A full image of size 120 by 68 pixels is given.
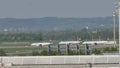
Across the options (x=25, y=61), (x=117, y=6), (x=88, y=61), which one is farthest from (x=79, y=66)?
(x=117, y=6)

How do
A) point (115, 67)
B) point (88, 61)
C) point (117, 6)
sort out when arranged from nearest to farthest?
point (117, 6) < point (115, 67) < point (88, 61)

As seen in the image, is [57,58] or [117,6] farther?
[57,58]

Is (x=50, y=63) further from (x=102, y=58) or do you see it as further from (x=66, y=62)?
(x=102, y=58)

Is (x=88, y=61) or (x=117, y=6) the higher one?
(x=117, y=6)

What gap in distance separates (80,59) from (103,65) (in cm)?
210

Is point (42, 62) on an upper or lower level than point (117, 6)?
lower

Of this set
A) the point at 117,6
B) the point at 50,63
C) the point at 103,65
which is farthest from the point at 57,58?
the point at 117,6

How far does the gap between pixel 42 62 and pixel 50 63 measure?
2.58 ft

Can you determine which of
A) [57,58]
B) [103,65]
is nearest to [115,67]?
[103,65]

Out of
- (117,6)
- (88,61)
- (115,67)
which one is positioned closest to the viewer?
(117,6)

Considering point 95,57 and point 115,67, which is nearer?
point 115,67

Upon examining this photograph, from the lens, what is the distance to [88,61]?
4859 cm

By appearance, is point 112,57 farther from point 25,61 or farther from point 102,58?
point 25,61

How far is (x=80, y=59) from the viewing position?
48.9 metres
